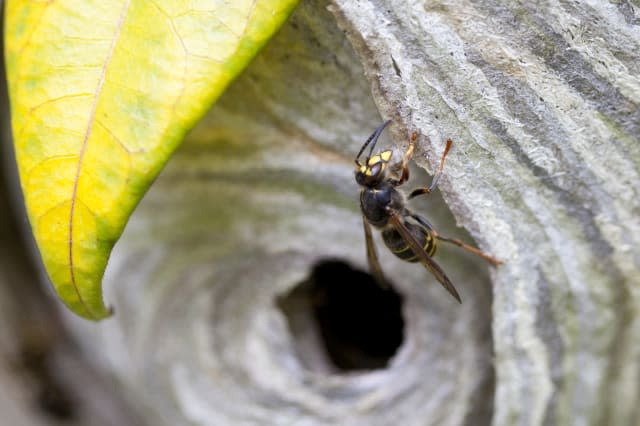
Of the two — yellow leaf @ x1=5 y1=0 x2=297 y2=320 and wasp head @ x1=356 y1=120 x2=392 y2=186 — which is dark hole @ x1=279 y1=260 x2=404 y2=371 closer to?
wasp head @ x1=356 y1=120 x2=392 y2=186

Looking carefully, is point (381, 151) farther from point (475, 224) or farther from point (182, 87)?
point (182, 87)

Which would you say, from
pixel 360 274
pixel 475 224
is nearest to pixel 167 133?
pixel 475 224

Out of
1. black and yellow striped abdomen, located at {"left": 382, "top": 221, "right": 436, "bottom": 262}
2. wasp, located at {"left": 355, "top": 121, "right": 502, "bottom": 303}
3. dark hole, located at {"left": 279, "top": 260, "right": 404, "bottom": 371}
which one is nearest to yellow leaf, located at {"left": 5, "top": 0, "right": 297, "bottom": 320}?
wasp, located at {"left": 355, "top": 121, "right": 502, "bottom": 303}

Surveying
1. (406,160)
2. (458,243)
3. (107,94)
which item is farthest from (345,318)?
(107,94)

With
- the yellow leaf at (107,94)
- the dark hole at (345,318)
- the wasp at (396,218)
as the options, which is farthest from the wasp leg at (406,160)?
the dark hole at (345,318)

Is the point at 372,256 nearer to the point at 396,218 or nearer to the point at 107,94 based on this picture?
the point at 396,218

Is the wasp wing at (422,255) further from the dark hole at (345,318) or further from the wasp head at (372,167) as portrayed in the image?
the dark hole at (345,318)
